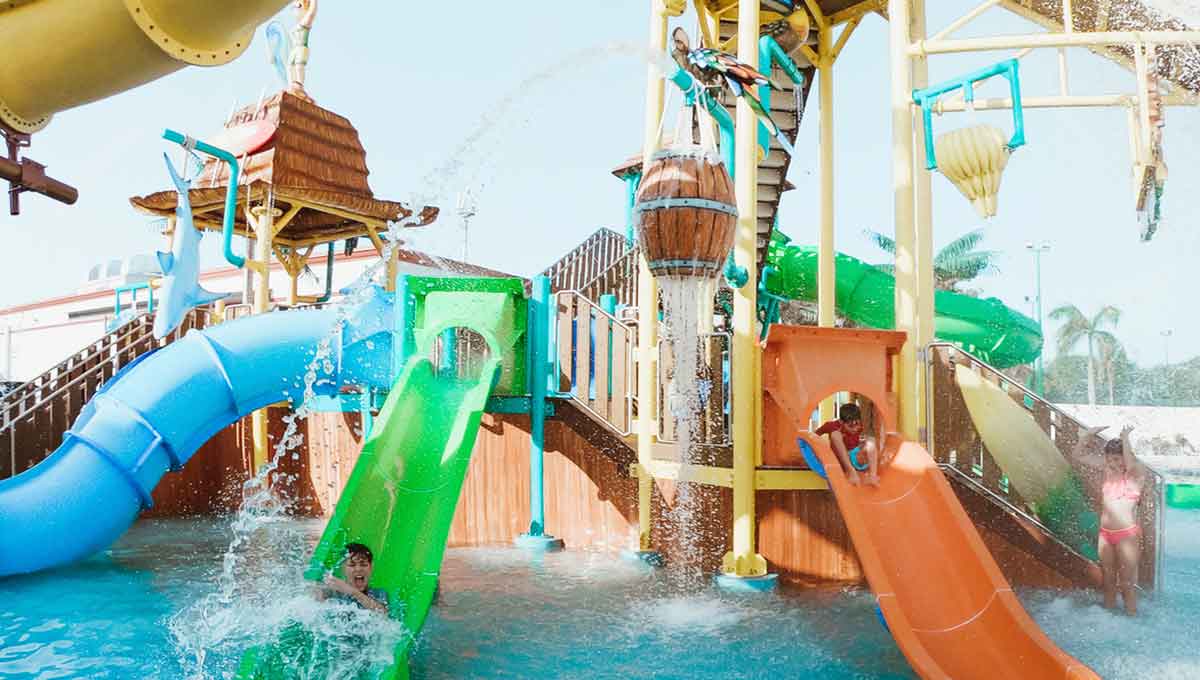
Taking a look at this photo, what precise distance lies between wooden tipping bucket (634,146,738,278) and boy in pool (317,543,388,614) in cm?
252

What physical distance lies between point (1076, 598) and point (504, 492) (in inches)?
207

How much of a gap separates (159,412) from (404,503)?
Result: 320cm

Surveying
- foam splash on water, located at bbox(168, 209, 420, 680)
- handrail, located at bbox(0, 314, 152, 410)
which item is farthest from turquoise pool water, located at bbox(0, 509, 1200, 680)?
→ handrail, located at bbox(0, 314, 152, 410)

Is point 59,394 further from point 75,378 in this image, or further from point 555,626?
point 555,626

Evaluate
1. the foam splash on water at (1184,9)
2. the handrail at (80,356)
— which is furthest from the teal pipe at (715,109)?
the handrail at (80,356)

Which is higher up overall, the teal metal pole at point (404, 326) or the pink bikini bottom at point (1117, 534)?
the teal metal pole at point (404, 326)

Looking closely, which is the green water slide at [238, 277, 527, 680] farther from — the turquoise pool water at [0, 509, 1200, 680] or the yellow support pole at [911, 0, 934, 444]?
the yellow support pole at [911, 0, 934, 444]

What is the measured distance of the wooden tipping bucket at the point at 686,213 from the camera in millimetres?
5480

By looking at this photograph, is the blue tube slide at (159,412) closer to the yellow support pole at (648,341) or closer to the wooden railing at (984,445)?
the yellow support pole at (648,341)

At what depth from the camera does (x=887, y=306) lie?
1288 cm

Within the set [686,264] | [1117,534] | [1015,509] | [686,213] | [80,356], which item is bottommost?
[1117,534]

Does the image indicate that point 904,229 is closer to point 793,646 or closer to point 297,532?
point 793,646

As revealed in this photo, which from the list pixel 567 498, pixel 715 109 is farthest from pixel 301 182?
pixel 715 109

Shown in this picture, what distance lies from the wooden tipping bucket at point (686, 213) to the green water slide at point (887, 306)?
7.12 m
